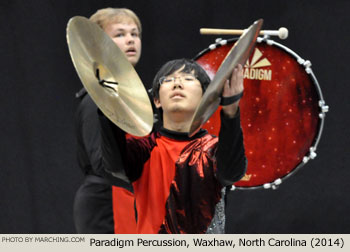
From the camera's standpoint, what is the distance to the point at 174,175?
171 centimetres

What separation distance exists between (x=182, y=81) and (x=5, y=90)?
1.60 metres

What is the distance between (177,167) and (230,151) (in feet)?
0.55

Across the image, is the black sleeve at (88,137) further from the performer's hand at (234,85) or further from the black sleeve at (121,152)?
the performer's hand at (234,85)

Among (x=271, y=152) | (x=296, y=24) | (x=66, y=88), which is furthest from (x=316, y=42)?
(x=66, y=88)

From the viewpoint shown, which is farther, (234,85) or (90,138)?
(90,138)

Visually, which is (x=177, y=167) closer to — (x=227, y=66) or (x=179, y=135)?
(x=179, y=135)

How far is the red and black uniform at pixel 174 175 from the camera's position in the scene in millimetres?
1672

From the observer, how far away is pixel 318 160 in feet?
10.2

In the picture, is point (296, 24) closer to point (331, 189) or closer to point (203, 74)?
point (331, 189)

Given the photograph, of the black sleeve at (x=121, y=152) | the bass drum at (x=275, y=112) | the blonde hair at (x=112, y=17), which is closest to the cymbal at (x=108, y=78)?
the black sleeve at (x=121, y=152)

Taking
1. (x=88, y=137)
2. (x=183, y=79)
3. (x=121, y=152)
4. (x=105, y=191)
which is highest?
(x=183, y=79)

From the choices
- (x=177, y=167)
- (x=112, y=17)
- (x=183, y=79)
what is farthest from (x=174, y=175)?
(x=112, y=17)

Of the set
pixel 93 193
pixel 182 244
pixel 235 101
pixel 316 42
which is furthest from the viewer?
pixel 316 42

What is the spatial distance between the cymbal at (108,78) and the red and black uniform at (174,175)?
49mm
